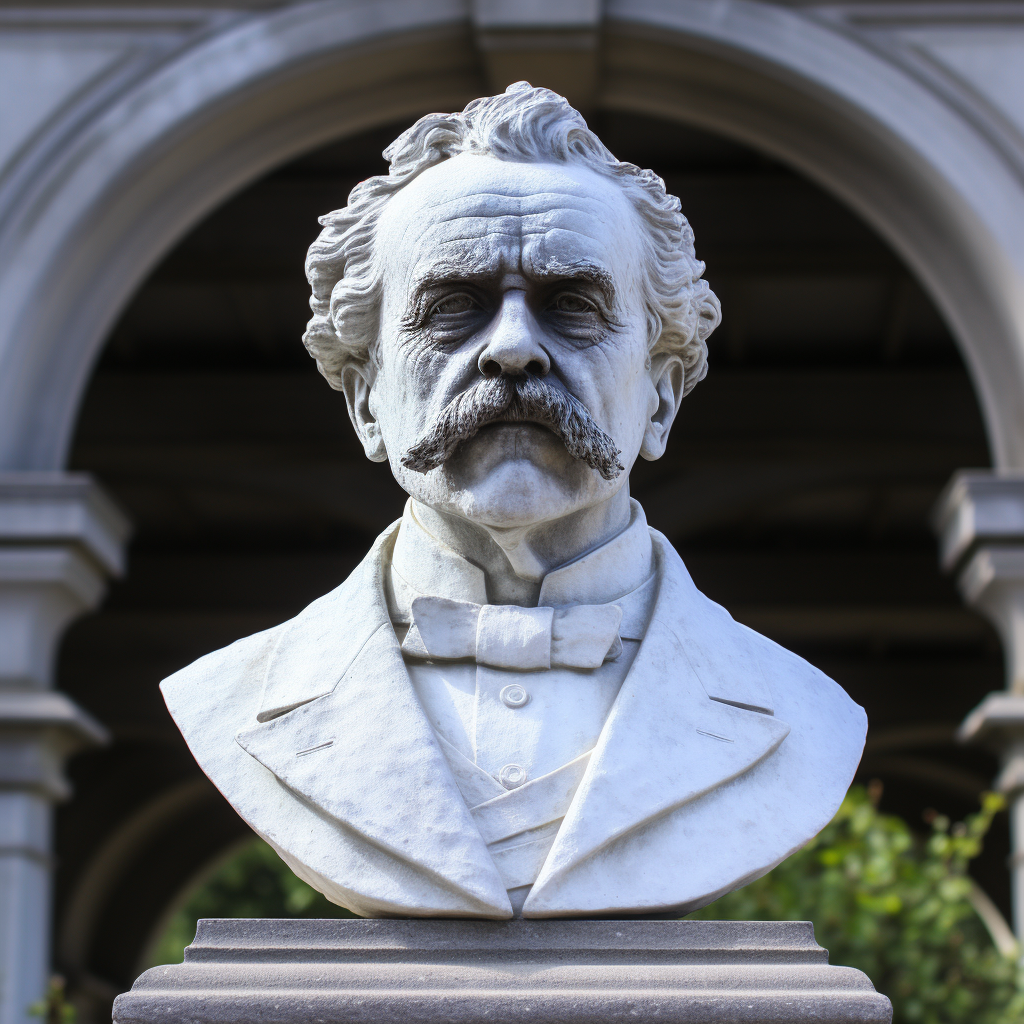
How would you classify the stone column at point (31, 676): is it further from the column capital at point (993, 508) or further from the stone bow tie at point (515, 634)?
the stone bow tie at point (515, 634)

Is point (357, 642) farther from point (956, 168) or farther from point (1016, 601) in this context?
point (956, 168)

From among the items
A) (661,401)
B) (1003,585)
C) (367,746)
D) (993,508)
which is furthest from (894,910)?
(367,746)

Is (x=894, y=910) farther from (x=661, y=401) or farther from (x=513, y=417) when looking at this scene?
Result: (x=513, y=417)

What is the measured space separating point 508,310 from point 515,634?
0.47m

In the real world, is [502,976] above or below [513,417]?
below

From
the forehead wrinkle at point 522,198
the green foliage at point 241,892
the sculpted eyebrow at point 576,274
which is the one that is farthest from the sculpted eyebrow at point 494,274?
the green foliage at point 241,892

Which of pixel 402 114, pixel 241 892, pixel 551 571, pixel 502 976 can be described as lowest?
pixel 502 976

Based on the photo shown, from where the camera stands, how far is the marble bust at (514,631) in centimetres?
227

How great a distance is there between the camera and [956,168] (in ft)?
18.6

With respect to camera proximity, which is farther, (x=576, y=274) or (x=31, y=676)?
(x=31, y=676)

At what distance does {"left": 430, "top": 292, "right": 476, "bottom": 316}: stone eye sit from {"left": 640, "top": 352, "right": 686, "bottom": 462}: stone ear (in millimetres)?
379

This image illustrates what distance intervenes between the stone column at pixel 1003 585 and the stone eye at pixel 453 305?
3.37 meters

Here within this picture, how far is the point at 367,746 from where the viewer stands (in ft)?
7.66

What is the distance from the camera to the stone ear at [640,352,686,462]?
104 inches
